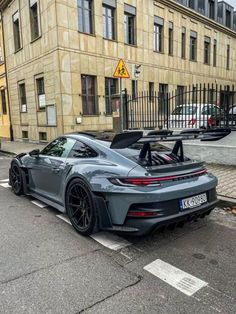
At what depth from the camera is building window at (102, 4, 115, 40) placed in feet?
49.6

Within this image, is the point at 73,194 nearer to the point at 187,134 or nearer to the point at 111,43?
the point at 187,134

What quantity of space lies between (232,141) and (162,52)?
13412mm

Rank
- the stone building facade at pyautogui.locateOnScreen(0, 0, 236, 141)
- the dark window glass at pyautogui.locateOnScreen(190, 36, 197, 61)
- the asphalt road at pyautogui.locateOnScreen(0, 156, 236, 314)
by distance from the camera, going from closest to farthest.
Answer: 1. the asphalt road at pyautogui.locateOnScreen(0, 156, 236, 314)
2. the stone building facade at pyautogui.locateOnScreen(0, 0, 236, 141)
3. the dark window glass at pyautogui.locateOnScreen(190, 36, 197, 61)

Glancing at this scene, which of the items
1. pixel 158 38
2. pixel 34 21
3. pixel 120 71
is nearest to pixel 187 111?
pixel 120 71

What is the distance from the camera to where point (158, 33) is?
19016 millimetres

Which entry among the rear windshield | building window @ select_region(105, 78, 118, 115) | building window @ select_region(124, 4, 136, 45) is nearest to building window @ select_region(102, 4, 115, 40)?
building window @ select_region(124, 4, 136, 45)

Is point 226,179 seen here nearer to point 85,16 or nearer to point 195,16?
point 85,16

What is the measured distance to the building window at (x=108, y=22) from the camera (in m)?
15.1

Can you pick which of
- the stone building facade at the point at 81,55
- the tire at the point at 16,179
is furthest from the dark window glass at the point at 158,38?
the tire at the point at 16,179

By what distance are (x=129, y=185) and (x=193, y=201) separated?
882 millimetres

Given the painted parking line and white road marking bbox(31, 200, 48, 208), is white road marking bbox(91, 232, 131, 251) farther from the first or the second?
white road marking bbox(31, 200, 48, 208)

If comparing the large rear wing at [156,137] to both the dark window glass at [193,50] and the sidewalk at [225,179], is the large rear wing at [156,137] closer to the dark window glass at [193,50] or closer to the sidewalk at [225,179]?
the sidewalk at [225,179]

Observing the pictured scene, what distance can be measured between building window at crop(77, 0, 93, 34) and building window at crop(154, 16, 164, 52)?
5754 millimetres

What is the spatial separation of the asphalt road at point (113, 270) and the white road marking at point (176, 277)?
1 centimetres
